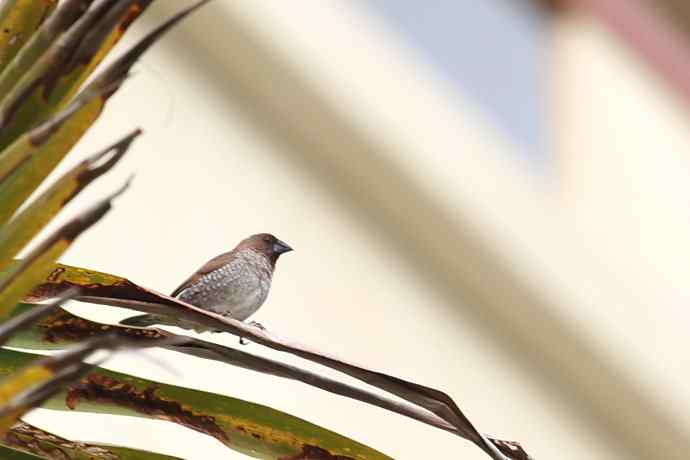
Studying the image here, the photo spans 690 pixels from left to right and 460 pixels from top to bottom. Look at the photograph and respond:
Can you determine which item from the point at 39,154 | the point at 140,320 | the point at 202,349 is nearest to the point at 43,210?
the point at 39,154

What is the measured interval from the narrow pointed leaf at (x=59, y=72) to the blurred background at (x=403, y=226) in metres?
1.69

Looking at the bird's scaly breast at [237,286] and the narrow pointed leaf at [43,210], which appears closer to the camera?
the narrow pointed leaf at [43,210]

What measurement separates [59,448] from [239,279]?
460 millimetres

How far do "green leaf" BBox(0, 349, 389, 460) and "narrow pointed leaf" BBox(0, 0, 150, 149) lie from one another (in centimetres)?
19

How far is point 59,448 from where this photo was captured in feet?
3.44

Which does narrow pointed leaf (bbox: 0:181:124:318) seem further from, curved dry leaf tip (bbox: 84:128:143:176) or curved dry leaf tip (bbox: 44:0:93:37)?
curved dry leaf tip (bbox: 44:0:93:37)

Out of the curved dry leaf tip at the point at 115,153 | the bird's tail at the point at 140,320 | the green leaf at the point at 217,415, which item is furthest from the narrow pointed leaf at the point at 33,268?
the bird's tail at the point at 140,320

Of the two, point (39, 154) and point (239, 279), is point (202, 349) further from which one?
point (239, 279)

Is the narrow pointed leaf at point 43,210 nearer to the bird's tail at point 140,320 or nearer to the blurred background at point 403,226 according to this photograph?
the bird's tail at point 140,320

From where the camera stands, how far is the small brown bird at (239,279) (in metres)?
1.51

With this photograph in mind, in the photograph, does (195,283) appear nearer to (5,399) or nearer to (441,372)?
(5,399)

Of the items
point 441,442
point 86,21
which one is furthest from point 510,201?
point 86,21

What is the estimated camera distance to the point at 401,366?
4133 millimetres

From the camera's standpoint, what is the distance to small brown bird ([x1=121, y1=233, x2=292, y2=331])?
1.51m
